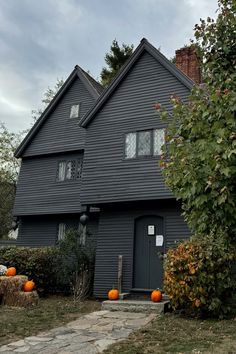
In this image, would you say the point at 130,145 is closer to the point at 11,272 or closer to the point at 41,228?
the point at 11,272

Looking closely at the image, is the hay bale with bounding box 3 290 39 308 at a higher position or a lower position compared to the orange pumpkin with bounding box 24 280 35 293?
lower

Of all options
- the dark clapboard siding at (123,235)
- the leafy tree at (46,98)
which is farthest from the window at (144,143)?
the leafy tree at (46,98)

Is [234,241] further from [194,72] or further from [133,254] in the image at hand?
[194,72]

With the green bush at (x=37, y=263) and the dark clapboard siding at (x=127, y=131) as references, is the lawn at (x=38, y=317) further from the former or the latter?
the dark clapboard siding at (x=127, y=131)

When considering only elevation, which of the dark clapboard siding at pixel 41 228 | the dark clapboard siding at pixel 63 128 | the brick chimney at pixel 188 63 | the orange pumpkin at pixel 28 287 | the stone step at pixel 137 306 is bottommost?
the stone step at pixel 137 306

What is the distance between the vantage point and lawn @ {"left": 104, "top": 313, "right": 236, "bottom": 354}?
604 cm

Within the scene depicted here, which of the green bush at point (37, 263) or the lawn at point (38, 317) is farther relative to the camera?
the green bush at point (37, 263)

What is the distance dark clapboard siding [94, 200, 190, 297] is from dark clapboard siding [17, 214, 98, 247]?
359cm

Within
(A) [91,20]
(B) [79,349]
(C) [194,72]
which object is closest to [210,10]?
(A) [91,20]

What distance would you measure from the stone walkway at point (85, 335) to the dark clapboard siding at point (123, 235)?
152 inches

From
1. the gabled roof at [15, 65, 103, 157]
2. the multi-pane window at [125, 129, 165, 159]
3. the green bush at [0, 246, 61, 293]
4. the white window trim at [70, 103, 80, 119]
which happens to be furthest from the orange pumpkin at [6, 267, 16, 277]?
A: the white window trim at [70, 103, 80, 119]

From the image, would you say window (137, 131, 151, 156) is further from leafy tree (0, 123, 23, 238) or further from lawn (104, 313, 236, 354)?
leafy tree (0, 123, 23, 238)

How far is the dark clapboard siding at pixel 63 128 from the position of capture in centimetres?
1786

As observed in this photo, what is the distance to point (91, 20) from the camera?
11586 millimetres
